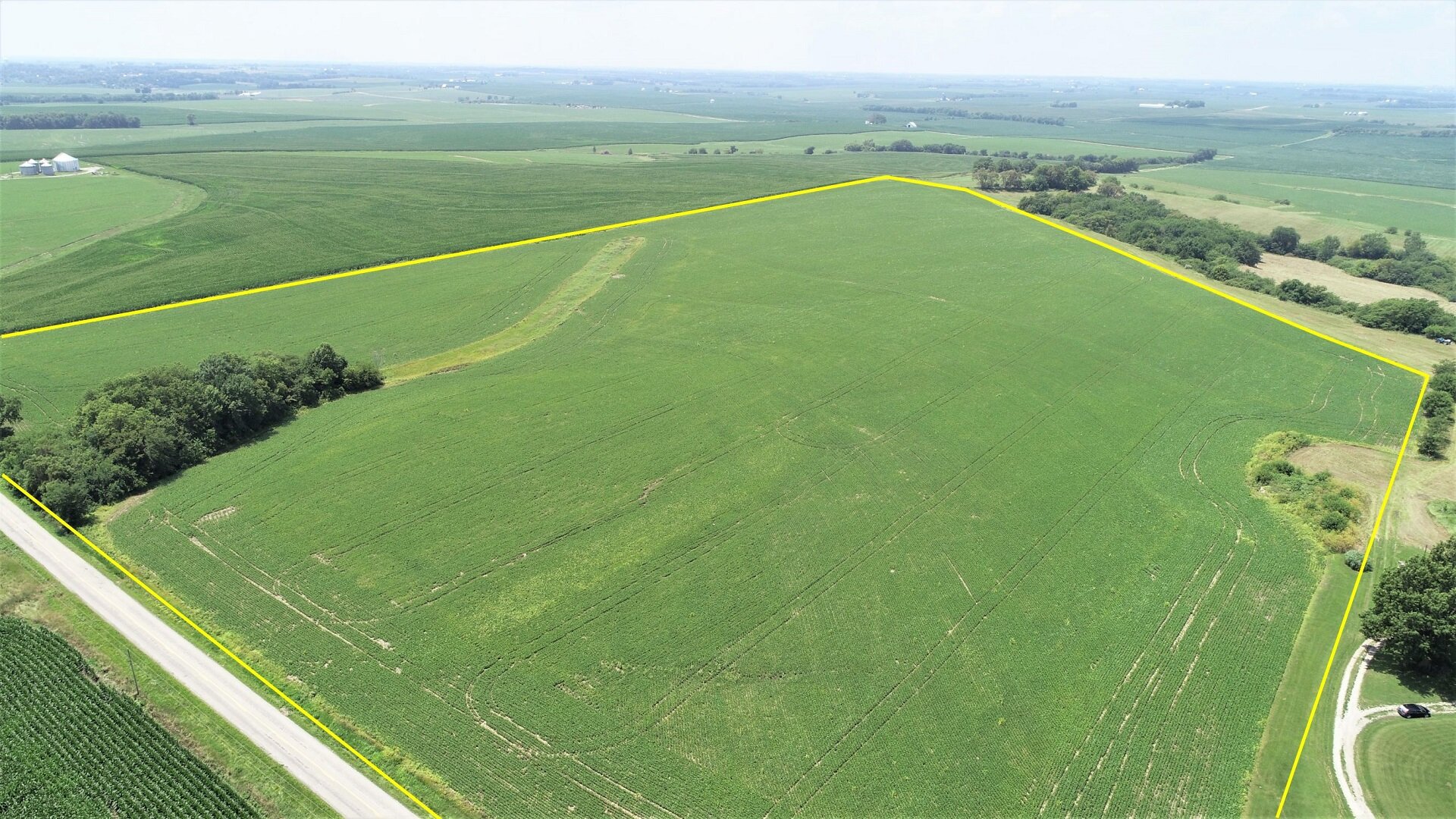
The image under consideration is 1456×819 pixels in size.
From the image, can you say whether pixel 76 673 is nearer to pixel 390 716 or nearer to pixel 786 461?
pixel 390 716

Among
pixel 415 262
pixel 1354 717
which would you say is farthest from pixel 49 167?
pixel 1354 717

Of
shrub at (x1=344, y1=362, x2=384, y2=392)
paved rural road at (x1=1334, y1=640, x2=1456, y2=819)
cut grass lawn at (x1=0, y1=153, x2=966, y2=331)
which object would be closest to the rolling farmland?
shrub at (x1=344, y1=362, x2=384, y2=392)

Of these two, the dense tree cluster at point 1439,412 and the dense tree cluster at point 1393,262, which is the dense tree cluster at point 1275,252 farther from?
the dense tree cluster at point 1439,412

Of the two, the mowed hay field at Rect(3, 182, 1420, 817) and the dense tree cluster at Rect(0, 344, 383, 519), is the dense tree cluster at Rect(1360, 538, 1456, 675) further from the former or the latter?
the dense tree cluster at Rect(0, 344, 383, 519)

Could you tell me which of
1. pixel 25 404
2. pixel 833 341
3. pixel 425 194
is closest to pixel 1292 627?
pixel 833 341

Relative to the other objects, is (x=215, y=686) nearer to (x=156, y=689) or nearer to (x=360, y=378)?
(x=156, y=689)
